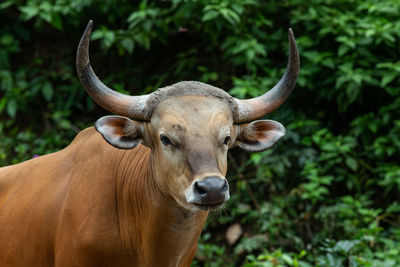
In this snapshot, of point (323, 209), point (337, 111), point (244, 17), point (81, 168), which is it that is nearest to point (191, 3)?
point (244, 17)

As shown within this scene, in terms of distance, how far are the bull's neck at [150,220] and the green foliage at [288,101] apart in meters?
2.16

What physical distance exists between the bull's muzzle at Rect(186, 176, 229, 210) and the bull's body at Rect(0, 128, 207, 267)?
17.0 inches

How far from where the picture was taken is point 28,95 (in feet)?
24.9

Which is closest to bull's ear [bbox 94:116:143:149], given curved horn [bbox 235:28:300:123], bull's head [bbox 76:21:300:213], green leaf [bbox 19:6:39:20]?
bull's head [bbox 76:21:300:213]

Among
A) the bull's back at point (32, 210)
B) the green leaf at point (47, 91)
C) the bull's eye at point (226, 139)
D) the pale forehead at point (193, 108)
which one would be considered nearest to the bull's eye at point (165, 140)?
the pale forehead at point (193, 108)

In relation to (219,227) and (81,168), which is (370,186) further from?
(81,168)

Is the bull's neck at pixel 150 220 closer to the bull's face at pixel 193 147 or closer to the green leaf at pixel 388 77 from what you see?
the bull's face at pixel 193 147

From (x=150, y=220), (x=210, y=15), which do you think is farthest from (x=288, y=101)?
(x=150, y=220)

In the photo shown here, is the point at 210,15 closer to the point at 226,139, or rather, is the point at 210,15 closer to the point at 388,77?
the point at 388,77

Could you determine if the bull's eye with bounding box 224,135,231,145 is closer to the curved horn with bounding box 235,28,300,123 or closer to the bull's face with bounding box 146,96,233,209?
the bull's face with bounding box 146,96,233,209

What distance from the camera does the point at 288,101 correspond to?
6902 mm

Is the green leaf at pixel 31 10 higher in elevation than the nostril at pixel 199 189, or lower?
lower

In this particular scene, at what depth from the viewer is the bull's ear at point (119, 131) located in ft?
11.4

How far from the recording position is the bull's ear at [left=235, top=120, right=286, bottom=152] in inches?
149
